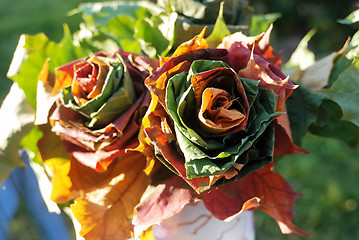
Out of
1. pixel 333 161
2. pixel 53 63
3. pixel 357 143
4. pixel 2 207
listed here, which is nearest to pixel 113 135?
pixel 53 63

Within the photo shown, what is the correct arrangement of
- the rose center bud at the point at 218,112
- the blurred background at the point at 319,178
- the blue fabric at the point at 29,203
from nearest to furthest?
the rose center bud at the point at 218,112 → the blue fabric at the point at 29,203 → the blurred background at the point at 319,178

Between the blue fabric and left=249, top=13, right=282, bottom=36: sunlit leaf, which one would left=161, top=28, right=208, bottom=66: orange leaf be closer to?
left=249, top=13, right=282, bottom=36: sunlit leaf

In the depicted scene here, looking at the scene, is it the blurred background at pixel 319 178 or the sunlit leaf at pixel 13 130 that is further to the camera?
the blurred background at pixel 319 178

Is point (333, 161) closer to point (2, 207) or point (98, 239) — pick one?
point (2, 207)

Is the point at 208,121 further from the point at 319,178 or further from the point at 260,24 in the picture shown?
the point at 319,178

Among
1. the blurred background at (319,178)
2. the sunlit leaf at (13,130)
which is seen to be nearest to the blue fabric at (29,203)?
the sunlit leaf at (13,130)

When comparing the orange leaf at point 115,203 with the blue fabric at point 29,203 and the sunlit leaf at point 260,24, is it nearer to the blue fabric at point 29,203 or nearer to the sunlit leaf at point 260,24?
the sunlit leaf at point 260,24

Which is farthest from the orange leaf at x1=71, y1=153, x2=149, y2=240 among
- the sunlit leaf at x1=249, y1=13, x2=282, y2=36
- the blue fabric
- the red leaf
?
the blue fabric
